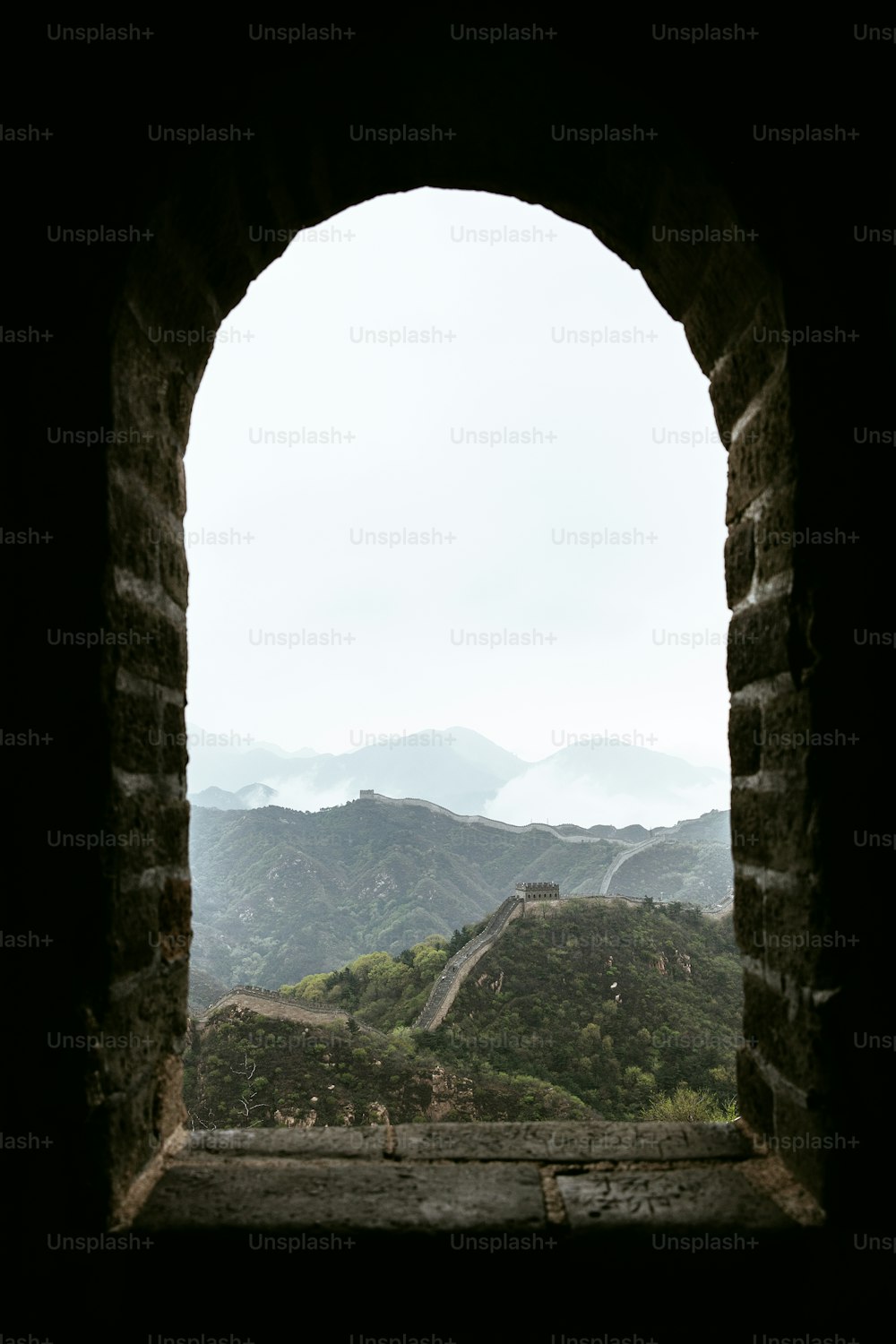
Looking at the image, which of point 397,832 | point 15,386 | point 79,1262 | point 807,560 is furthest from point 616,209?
point 397,832

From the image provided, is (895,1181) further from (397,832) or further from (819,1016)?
(397,832)

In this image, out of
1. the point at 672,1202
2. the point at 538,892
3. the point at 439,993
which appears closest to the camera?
the point at 672,1202

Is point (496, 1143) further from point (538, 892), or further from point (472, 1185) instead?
point (538, 892)

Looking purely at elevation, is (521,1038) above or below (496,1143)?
below

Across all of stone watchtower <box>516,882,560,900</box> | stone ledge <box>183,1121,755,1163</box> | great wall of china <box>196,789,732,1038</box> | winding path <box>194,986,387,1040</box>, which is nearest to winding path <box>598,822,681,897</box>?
great wall of china <box>196,789,732,1038</box>

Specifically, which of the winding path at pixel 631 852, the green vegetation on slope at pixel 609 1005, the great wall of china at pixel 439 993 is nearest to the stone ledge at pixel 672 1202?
the great wall of china at pixel 439 993

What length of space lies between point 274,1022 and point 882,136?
2371 cm

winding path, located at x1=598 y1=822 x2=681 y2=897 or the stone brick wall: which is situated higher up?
the stone brick wall

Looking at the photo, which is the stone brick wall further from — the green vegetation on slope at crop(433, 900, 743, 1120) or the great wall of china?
the green vegetation on slope at crop(433, 900, 743, 1120)

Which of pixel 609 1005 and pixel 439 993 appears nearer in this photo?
pixel 609 1005

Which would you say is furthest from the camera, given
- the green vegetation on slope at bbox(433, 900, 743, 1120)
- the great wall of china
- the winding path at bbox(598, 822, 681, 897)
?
the winding path at bbox(598, 822, 681, 897)

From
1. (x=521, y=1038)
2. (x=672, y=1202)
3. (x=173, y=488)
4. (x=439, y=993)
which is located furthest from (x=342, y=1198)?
(x=439, y=993)

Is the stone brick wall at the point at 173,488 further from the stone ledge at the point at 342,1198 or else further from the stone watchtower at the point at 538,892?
Result: the stone watchtower at the point at 538,892

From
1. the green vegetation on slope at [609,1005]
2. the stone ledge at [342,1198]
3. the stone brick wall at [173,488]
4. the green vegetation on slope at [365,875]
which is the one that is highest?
the stone brick wall at [173,488]
